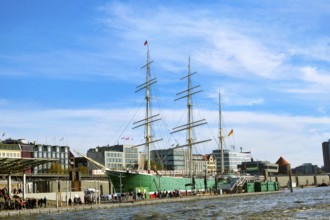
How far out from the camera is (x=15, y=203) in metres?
57.4

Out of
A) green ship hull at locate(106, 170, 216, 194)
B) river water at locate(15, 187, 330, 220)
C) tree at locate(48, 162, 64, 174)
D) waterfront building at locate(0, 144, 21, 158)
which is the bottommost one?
river water at locate(15, 187, 330, 220)

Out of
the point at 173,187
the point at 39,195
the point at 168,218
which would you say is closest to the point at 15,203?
the point at 39,195

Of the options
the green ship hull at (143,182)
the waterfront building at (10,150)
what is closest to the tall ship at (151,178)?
the green ship hull at (143,182)

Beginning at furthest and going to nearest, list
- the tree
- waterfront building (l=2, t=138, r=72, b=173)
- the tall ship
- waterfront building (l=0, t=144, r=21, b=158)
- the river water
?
the tree < waterfront building (l=2, t=138, r=72, b=173) < waterfront building (l=0, t=144, r=21, b=158) < the tall ship < the river water

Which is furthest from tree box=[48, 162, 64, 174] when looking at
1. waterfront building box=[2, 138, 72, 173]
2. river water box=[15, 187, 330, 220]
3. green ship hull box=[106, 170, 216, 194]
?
river water box=[15, 187, 330, 220]

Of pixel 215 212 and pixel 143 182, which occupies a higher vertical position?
pixel 143 182

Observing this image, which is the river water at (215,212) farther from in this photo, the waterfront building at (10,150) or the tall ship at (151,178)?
the waterfront building at (10,150)

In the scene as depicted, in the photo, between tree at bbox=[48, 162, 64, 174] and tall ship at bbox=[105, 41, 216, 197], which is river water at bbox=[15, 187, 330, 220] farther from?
tree at bbox=[48, 162, 64, 174]

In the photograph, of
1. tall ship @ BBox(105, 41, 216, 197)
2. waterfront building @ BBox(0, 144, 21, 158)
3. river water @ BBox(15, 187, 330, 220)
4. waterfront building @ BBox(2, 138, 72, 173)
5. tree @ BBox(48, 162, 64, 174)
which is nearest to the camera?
river water @ BBox(15, 187, 330, 220)

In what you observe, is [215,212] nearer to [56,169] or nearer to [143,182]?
[143,182]

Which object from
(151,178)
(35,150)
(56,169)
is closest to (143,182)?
(151,178)

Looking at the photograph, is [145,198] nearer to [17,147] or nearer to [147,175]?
[147,175]

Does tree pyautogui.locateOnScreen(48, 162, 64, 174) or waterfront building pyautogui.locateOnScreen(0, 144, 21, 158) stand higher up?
waterfront building pyautogui.locateOnScreen(0, 144, 21, 158)

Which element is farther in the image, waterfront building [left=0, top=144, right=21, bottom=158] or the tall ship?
waterfront building [left=0, top=144, right=21, bottom=158]
